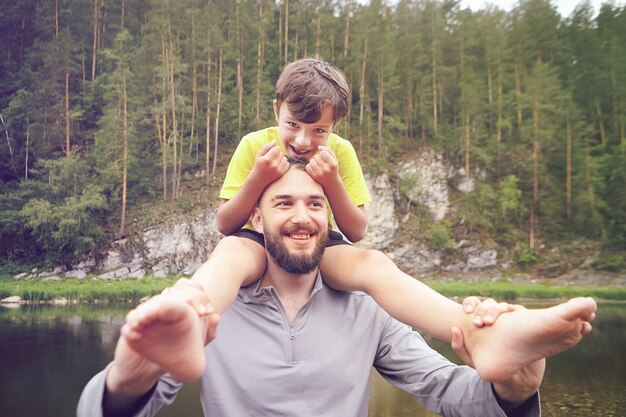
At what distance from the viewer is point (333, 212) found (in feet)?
7.32

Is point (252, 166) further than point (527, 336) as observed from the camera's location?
Yes

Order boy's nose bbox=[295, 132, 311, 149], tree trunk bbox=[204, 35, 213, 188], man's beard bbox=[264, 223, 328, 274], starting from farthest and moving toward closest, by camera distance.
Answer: tree trunk bbox=[204, 35, 213, 188]
boy's nose bbox=[295, 132, 311, 149]
man's beard bbox=[264, 223, 328, 274]

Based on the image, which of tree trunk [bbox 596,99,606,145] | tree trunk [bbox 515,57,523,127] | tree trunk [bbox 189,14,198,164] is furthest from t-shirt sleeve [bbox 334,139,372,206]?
tree trunk [bbox 596,99,606,145]

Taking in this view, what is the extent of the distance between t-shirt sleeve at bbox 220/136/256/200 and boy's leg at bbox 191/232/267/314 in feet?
1.93

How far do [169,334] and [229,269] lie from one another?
532 mm

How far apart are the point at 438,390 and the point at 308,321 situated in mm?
454

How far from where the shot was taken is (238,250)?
184cm

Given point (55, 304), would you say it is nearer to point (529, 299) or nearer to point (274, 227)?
point (529, 299)

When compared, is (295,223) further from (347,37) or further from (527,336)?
(347,37)

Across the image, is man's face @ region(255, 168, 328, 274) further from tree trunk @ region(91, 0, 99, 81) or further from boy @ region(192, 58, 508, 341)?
tree trunk @ region(91, 0, 99, 81)

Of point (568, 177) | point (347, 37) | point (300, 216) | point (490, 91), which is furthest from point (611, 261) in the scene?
point (300, 216)

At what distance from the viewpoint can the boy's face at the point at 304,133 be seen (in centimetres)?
256

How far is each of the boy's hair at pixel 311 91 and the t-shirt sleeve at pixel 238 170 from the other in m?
0.29

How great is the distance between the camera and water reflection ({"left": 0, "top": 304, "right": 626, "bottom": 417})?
24.6 feet
